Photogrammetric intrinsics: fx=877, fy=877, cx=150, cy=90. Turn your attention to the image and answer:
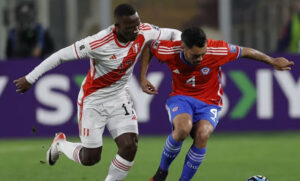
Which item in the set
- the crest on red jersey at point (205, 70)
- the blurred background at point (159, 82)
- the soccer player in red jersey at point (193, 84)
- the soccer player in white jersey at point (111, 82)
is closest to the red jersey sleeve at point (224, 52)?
the soccer player in red jersey at point (193, 84)

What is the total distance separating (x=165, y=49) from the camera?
8.13 meters

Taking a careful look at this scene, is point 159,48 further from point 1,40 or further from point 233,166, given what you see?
point 1,40

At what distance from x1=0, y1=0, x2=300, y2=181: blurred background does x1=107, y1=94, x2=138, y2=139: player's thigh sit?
237cm

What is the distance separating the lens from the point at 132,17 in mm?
7594

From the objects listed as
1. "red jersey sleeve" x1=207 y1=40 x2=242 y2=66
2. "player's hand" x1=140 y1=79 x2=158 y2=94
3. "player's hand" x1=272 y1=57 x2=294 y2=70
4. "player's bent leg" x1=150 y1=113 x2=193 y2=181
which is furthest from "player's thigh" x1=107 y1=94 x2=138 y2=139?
"player's hand" x1=272 y1=57 x2=294 y2=70

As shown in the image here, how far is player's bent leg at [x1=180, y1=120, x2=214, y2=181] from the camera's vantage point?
7824mm

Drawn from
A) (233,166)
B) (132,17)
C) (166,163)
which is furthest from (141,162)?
(132,17)

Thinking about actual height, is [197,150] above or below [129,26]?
below

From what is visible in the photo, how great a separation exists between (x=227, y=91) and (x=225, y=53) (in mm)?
4885

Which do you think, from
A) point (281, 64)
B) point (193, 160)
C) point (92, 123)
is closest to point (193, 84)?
point (193, 160)

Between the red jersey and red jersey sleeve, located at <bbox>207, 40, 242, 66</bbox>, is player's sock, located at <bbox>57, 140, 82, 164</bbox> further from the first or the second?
red jersey sleeve, located at <bbox>207, 40, 242, 66</bbox>

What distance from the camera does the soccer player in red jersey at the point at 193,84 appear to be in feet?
25.6

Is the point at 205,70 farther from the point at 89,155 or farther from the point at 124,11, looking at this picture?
the point at 89,155

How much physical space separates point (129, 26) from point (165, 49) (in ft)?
2.16
